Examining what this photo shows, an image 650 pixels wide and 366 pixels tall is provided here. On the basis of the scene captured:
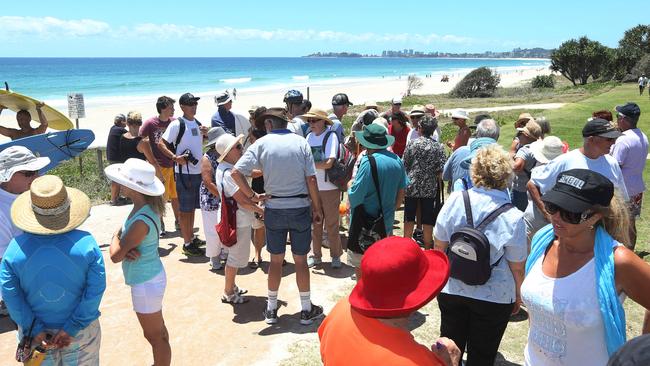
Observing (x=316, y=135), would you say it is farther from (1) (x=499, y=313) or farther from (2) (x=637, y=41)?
(2) (x=637, y=41)

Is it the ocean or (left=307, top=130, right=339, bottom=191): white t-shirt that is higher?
(left=307, top=130, right=339, bottom=191): white t-shirt

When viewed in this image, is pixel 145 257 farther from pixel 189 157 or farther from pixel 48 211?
pixel 189 157

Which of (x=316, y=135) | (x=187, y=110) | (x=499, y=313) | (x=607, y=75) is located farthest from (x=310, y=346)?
(x=607, y=75)

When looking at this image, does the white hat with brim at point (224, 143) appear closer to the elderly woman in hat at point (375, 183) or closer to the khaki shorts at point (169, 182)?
the elderly woman in hat at point (375, 183)

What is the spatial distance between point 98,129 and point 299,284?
22.0 metres

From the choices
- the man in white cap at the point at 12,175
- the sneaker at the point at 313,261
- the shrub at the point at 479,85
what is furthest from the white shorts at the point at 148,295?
the shrub at the point at 479,85

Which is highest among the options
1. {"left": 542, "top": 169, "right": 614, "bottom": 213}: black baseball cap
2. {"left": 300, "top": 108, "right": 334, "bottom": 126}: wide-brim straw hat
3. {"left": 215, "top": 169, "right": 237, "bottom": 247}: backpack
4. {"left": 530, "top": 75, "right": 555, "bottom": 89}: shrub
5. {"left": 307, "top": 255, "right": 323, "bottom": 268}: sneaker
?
{"left": 542, "top": 169, "right": 614, "bottom": 213}: black baseball cap

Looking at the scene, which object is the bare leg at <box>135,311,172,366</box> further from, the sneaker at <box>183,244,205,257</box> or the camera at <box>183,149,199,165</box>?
the camera at <box>183,149,199,165</box>

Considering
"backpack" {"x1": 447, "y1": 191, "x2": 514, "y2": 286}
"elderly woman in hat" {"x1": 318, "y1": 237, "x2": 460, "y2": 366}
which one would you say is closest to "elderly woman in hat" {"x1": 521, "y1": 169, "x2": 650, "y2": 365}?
"backpack" {"x1": 447, "y1": 191, "x2": 514, "y2": 286}

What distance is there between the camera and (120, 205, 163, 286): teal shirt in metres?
3.35

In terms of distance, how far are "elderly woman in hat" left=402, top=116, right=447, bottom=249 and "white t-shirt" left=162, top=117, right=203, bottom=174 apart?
271cm

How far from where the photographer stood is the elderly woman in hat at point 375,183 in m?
4.62

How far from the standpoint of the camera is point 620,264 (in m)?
2.18

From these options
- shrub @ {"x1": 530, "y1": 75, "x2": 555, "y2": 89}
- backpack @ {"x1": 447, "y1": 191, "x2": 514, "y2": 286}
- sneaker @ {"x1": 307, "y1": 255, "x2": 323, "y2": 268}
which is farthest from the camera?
shrub @ {"x1": 530, "y1": 75, "x2": 555, "y2": 89}
